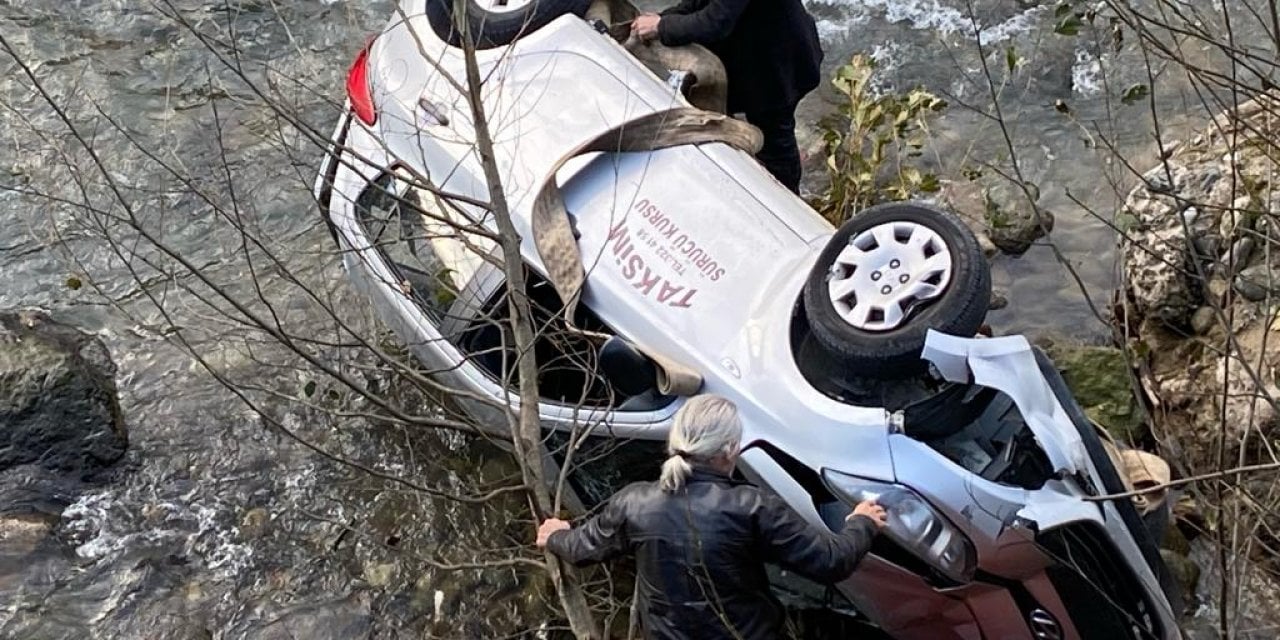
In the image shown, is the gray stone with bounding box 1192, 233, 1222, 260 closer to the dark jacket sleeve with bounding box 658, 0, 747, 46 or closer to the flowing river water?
the flowing river water

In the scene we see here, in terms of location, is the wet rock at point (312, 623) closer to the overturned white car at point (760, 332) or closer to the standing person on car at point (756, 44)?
the overturned white car at point (760, 332)

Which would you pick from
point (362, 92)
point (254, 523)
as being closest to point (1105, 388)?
point (362, 92)

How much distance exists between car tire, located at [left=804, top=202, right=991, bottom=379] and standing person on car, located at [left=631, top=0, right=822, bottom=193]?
1563mm

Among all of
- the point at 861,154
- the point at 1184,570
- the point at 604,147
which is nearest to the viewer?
the point at 604,147

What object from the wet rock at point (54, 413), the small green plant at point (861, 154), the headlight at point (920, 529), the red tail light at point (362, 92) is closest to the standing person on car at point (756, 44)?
the small green plant at point (861, 154)

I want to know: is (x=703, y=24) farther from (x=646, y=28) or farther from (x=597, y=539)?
(x=597, y=539)

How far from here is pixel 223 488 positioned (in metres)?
6.87

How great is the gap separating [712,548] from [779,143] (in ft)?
9.48

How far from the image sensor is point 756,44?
6262 millimetres

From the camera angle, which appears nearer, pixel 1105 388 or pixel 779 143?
pixel 1105 388

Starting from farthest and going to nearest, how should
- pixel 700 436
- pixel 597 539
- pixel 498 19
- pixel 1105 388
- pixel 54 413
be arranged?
pixel 54 413 < pixel 1105 388 < pixel 498 19 < pixel 597 539 < pixel 700 436

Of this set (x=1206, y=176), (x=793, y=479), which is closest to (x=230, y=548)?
(x=793, y=479)

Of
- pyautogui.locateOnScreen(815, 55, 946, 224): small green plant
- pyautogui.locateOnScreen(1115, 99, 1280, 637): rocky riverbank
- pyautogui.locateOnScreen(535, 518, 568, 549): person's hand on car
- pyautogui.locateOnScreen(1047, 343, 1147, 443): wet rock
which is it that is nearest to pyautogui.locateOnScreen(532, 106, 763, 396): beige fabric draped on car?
pyautogui.locateOnScreen(535, 518, 568, 549): person's hand on car

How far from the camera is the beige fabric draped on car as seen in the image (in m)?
4.96
